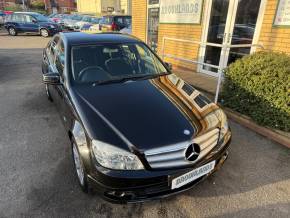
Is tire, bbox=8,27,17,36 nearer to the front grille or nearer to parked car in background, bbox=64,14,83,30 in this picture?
parked car in background, bbox=64,14,83,30

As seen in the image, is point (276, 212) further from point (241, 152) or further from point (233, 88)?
point (233, 88)

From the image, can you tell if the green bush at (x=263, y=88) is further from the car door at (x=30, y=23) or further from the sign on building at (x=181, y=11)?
the car door at (x=30, y=23)

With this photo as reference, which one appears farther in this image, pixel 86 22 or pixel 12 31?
pixel 86 22

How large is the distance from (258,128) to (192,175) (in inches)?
83.6

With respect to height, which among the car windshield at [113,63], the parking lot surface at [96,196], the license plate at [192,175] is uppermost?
the car windshield at [113,63]

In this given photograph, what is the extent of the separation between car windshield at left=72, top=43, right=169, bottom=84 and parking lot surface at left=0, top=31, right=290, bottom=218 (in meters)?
1.14

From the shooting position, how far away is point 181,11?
6.69 meters

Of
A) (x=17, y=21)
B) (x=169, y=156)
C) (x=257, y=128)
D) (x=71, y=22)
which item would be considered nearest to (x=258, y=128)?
(x=257, y=128)

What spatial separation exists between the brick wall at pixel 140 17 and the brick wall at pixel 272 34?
5.05 meters

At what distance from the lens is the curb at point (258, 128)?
3.25 metres

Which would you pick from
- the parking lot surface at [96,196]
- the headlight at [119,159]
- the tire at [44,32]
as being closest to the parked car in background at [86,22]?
the tire at [44,32]

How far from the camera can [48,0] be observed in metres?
49.2

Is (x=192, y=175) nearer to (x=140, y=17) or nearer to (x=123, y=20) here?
(x=140, y=17)

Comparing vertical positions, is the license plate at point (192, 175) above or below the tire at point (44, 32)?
below
